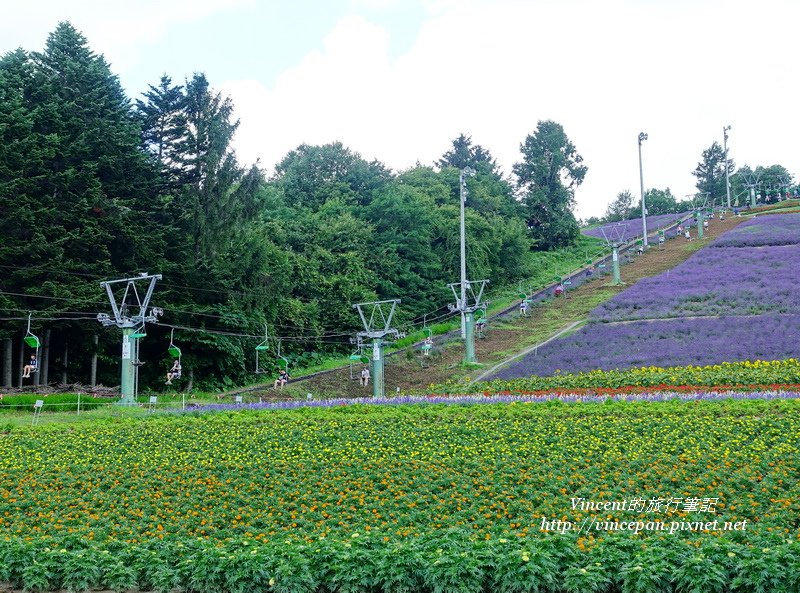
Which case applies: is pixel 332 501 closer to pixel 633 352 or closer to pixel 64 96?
pixel 633 352

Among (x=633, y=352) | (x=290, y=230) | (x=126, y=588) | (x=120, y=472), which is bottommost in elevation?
(x=126, y=588)

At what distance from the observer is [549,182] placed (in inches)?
3381

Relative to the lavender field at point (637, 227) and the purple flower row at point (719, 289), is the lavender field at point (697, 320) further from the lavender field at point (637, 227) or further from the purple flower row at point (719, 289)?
the lavender field at point (637, 227)

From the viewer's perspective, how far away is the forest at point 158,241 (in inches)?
1432

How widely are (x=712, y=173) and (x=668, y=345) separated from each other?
10799 cm

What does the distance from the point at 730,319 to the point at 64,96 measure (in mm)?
32947

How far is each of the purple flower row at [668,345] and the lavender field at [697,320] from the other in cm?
4

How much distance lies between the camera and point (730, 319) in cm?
3881

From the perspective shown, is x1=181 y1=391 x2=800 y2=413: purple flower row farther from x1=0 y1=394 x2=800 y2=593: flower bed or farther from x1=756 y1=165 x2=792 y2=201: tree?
x1=756 y1=165 x2=792 y2=201: tree

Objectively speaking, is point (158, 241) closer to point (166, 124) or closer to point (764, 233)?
point (166, 124)

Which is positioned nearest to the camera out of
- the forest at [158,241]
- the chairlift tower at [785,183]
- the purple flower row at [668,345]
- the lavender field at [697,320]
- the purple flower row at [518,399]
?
the purple flower row at [518,399]

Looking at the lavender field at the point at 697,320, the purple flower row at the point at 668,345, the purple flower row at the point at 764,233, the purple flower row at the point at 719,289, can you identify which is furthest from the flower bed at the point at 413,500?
the purple flower row at the point at 764,233

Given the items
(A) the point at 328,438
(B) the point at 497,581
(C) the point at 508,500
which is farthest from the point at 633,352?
(B) the point at 497,581

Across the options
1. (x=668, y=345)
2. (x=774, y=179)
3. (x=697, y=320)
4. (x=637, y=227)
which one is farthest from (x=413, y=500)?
(x=774, y=179)
